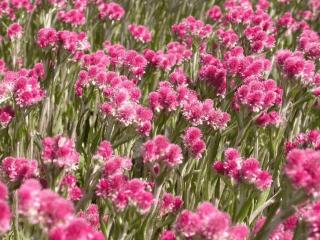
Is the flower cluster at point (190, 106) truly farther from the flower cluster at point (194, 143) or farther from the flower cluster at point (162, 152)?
the flower cluster at point (162, 152)

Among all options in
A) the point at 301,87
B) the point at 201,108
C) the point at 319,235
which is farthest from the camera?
the point at 301,87

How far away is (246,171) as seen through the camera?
230 cm

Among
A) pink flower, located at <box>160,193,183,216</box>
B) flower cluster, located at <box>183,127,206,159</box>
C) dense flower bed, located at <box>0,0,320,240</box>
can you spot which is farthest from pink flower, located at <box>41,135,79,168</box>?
flower cluster, located at <box>183,127,206,159</box>

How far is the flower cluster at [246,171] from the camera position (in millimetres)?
2307

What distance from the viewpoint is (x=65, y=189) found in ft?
7.47

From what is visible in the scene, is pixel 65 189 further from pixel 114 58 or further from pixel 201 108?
pixel 114 58

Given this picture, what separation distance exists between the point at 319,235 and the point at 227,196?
1.19m

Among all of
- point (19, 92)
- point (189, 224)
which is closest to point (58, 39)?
point (19, 92)

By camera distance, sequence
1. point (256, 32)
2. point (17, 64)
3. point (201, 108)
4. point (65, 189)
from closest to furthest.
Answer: point (65, 189) → point (201, 108) → point (256, 32) → point (17, 64)

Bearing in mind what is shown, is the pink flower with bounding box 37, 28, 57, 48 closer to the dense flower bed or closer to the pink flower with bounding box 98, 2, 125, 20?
the dense flower bed

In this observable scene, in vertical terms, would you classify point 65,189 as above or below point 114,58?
below

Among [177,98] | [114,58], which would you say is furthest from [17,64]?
[177,98]

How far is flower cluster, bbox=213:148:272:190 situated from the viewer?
2.31 meters

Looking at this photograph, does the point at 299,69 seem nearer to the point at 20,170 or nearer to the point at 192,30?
the point at 192,30
